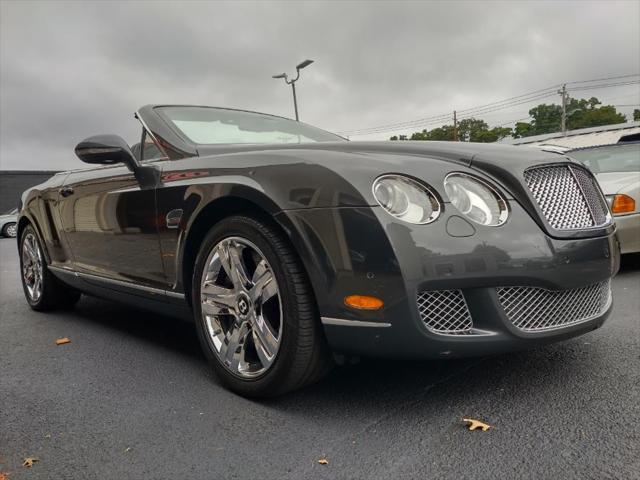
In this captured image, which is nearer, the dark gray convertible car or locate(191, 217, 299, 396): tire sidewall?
the dark gray convertible car

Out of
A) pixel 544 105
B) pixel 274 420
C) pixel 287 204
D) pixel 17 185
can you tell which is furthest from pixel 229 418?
pixel 544 105

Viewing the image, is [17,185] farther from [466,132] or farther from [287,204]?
[466,132]

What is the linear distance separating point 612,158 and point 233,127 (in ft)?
13.3

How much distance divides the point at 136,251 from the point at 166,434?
119 cm

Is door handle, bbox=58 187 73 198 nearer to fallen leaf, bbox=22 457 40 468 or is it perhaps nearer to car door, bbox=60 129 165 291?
car door, bbox=60 129 165 291

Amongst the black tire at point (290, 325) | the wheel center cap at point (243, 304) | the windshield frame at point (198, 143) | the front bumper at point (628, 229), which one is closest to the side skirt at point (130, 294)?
the wheel center cap at point (243, 304)

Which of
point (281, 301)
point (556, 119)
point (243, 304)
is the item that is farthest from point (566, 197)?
point (556, 119)

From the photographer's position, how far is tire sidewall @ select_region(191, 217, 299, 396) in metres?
2.08

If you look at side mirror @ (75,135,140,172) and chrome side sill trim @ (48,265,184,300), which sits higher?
side mirror @ (75,135,140,172)

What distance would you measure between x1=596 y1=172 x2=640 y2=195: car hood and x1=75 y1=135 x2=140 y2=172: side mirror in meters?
3.87

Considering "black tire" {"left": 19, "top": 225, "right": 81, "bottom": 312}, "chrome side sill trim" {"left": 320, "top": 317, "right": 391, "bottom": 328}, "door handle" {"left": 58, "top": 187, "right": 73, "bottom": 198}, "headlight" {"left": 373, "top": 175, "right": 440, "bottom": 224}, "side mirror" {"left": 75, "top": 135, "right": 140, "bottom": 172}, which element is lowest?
"black tire" {"left": 19, "top": 225, "right": 81, "bottom": 312}

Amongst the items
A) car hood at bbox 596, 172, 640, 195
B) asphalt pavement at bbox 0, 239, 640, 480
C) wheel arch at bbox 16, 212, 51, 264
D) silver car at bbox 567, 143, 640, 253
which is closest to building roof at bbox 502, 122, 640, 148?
silver car at bbox 567, 143, 640, 253

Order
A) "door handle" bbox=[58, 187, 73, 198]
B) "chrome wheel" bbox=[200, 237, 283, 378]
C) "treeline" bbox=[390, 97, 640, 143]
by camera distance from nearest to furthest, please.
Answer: "chrome wheel" bbox=[200, 237, 283, 378] → "door handle" bbox=[58, 187, 73, 198] → "treeline" bbox=[390, 97, 640, 143]

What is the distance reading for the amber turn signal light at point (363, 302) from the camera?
1.91 meters
